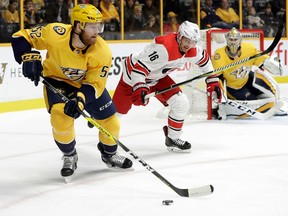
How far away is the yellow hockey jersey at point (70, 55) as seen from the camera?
4.13 metres

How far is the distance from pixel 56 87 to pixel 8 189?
0.63m

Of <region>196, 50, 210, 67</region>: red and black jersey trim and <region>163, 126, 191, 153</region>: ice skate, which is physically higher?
<region>196, 50, 210, 67</region>: red and black jersey trim

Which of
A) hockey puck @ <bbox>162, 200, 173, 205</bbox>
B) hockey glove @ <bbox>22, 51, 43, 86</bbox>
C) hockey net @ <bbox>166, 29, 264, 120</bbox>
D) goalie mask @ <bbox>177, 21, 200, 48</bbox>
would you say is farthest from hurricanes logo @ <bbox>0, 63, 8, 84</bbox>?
hockey puck @ <bbox>162, 200, 173, 205</bbox>

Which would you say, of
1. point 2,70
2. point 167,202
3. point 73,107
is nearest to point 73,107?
point 73,107

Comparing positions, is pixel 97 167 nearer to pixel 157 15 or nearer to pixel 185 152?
pixel 185 152

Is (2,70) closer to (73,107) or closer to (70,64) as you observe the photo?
(70,64)

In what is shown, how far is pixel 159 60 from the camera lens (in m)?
5.18

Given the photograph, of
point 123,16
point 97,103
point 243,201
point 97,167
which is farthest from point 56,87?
point 123,16

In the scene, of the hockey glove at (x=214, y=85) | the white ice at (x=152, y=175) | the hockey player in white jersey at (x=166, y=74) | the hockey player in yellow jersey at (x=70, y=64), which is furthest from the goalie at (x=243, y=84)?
the hockey player in yellow jersey at (x=70, y=64)

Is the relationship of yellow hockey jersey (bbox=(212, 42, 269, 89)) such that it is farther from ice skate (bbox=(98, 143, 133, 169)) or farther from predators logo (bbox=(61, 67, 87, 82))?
predators logo (bbox=(61, 67, 87, 82))

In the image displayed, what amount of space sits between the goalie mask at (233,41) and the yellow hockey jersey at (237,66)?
0.20 feet

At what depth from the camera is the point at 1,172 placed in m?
4.50

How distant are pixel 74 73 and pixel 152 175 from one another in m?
0.68

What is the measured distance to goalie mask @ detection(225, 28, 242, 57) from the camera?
6.71 metres
